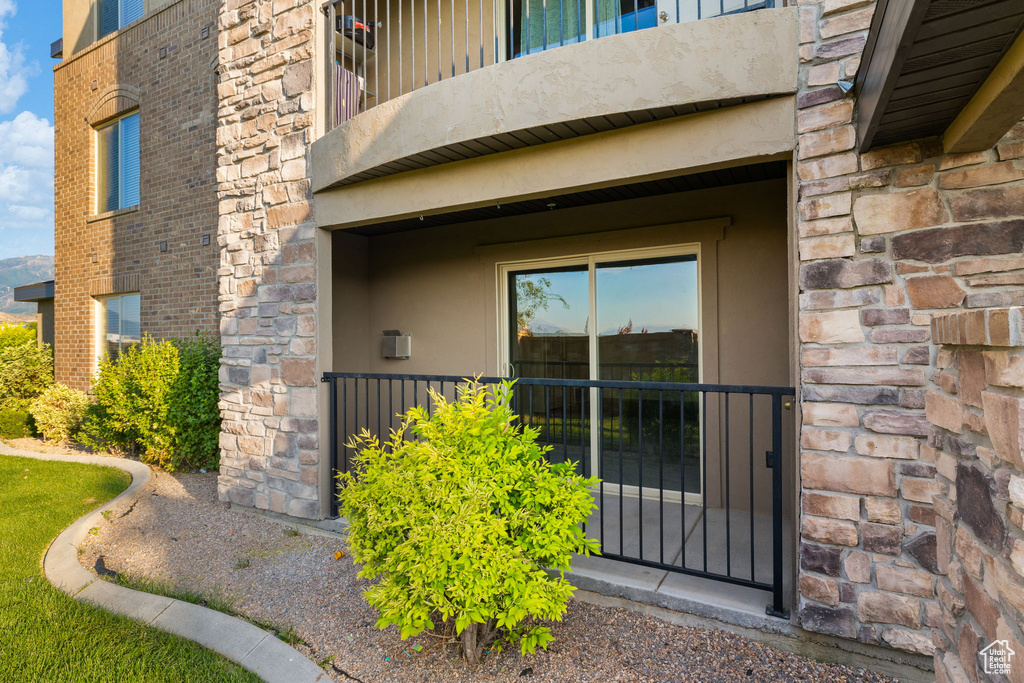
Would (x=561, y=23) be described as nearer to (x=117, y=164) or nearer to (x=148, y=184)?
(x=148, y=184)

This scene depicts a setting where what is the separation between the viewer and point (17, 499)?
4.78 m

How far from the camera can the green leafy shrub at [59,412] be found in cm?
743

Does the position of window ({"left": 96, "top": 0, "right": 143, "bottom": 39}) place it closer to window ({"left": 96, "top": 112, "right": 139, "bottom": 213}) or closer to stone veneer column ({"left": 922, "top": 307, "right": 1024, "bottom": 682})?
window ({"left": 96, "top": 112, "right": 139, "bottom": 213})

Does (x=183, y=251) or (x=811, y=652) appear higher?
(x=183, y=251)

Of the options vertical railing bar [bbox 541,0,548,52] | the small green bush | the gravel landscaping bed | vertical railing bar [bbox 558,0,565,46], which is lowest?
the gravel landscaping bed

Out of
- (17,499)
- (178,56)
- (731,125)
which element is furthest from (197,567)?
(178,56)

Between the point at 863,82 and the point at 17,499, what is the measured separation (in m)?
7.18

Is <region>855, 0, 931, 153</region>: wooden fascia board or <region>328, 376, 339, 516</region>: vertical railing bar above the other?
<region>855, 0, 931, 153</region>: wooden fascia board

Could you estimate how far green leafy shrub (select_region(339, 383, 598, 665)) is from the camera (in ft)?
7.00

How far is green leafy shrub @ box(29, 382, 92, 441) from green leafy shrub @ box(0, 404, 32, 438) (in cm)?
43

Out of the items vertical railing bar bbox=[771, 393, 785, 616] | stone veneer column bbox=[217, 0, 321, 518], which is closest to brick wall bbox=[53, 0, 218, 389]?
stone veneer column bbox=[217, 0, 321, 518]

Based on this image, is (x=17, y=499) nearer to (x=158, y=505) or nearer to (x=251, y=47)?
(x=158, y=505)

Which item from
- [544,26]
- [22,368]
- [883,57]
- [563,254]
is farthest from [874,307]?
[22,368]

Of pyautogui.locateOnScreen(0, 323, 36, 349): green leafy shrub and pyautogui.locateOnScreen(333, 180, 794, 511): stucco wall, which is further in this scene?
pyautogui.locateOnScreen(0, 323, 36, 349): green leafy shrub
